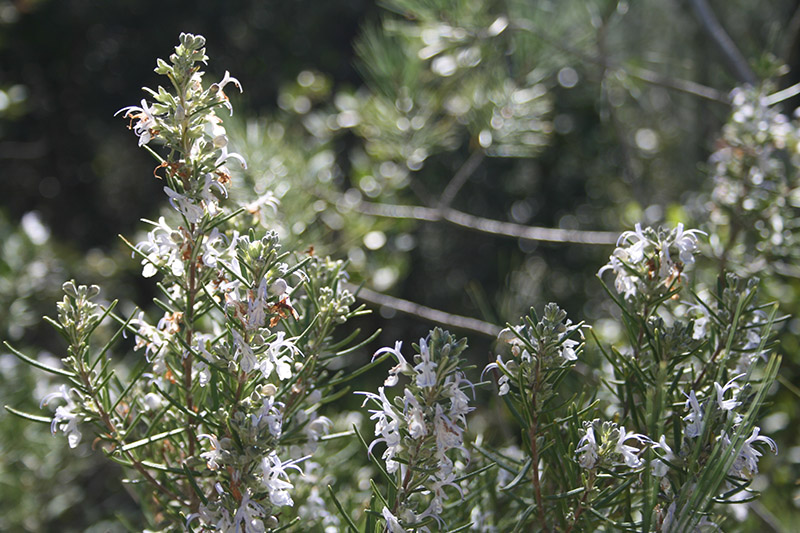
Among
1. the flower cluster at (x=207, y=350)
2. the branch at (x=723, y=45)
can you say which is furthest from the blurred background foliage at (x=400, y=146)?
the flower cluster at (x=207, y=350)

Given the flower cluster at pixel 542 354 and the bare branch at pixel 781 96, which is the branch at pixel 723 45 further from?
the flower cluster at pixel 542 354

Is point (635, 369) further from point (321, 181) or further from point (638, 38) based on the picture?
point (638, 38)

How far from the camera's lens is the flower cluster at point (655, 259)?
42 cm

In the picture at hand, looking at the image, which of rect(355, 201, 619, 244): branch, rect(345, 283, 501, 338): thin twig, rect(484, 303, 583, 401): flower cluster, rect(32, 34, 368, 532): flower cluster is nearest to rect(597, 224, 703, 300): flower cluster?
rect(484, 303, 583, 401): flower cluster

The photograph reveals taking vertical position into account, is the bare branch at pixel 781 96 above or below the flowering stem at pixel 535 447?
above

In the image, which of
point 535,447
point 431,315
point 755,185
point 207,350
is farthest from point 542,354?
point 431,315

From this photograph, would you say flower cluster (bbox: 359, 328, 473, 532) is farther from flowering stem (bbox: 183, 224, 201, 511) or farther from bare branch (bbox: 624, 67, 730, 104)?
bare branch (bbox: 624, 67, 730, 104)

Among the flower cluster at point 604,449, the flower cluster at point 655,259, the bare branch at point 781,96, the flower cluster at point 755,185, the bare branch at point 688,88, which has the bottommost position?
the flower cluster at point 604,449

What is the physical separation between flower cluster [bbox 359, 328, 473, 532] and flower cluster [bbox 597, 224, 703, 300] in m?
0.14

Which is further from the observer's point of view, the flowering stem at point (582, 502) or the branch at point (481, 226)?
the branch at point (481, 226)

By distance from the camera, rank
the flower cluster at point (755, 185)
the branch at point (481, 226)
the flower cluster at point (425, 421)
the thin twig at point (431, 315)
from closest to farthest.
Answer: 1. the flower cluster at point (425, 421)
2. the flower cluster at point (755, 185)
3. the thin twig at point (431, 315)
4. the branch at point (481, 226)

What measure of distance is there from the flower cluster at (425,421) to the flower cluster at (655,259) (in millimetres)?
141

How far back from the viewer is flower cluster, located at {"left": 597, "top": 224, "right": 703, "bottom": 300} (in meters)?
0.42

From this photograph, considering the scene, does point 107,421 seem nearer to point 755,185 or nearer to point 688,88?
point 755,185
